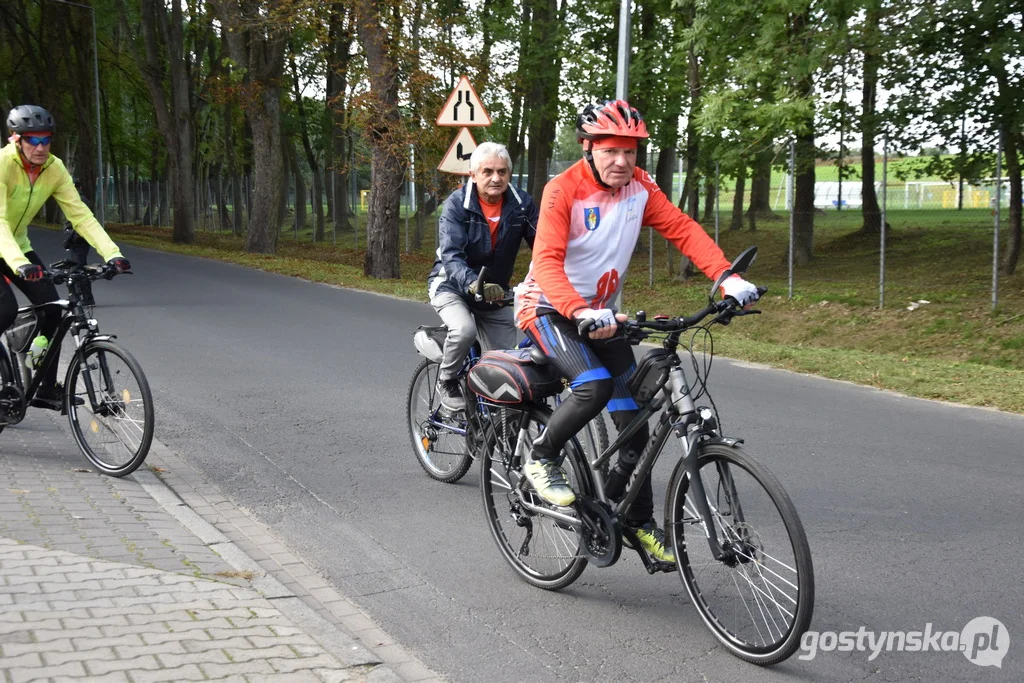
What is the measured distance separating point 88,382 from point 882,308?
1344 cm

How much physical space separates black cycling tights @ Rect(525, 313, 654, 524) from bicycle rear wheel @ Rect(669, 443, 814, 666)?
353 mm

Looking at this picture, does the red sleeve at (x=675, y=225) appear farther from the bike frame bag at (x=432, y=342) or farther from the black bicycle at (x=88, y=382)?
the black bicycle at (x=88, y=382)

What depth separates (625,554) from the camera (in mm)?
5660

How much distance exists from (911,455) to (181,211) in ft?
120

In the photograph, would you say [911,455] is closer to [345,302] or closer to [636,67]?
[345,302]

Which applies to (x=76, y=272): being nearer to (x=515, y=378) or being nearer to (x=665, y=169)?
(x=515, y=378)

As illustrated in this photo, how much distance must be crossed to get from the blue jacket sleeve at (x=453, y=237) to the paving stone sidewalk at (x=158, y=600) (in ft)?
5.49

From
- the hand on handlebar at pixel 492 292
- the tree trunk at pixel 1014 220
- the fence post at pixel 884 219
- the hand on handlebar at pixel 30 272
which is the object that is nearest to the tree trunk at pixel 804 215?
the fence post at pixel 884 219

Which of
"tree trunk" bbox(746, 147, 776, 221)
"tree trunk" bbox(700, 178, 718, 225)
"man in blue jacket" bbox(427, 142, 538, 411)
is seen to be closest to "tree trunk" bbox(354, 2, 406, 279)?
"tree trunk" bbox(700, 178, 718, 225)

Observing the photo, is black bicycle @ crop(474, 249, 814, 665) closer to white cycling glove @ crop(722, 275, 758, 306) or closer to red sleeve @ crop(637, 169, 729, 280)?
white cycling glove @ crop(722, 275, 758, 306)

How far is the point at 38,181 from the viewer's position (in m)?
7.18

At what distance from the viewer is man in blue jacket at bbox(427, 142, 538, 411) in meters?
6.35

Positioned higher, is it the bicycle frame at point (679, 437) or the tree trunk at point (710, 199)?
the tree trunk at point (710, 199)

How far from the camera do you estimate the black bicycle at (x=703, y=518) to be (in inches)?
157
